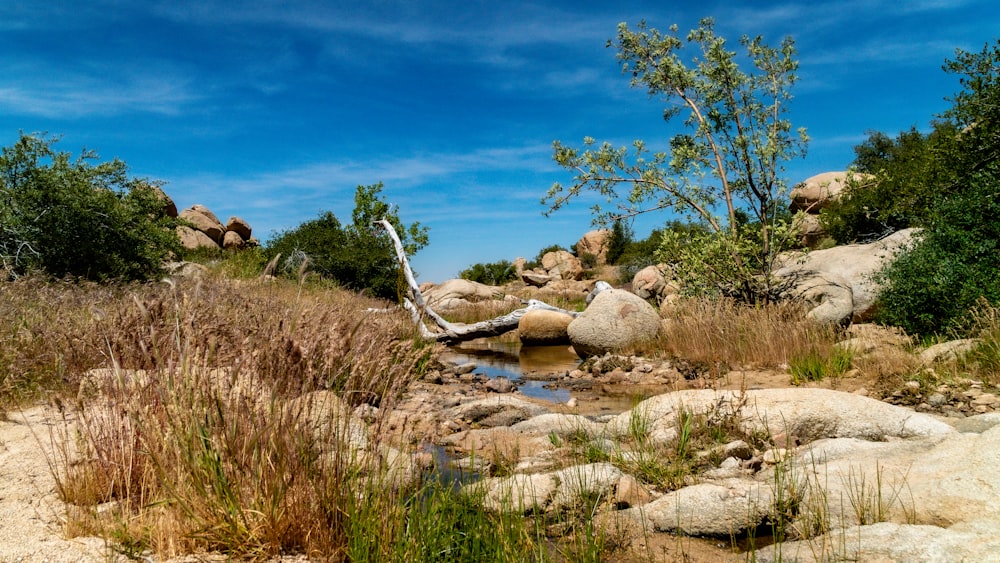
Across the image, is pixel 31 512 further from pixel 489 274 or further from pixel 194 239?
pixel 489 274

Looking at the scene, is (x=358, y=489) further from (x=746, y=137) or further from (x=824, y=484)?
(x=746, y=137)

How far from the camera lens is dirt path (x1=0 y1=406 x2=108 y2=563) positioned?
9.96 ft

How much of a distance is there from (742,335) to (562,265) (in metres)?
37.9

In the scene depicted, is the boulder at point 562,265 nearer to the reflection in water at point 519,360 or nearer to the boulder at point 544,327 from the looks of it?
the boulder at point 544,327

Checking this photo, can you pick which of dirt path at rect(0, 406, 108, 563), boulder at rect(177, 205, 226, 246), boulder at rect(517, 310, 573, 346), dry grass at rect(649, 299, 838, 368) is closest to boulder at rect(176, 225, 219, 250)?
boulder at rect(177, 205, 226, 246)

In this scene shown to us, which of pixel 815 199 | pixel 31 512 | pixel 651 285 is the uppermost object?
pixel 815 199

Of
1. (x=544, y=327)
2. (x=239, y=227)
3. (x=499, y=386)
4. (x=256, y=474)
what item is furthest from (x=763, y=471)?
(x=239, y=227)

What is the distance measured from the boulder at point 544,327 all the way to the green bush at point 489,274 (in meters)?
29.4

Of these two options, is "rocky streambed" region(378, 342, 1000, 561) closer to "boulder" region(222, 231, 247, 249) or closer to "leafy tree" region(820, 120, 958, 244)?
"leafy tree" region(820, 120, 958, 244)

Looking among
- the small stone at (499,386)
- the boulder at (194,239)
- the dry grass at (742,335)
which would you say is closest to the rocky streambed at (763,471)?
the small stone at (499,386)

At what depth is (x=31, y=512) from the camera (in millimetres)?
3508

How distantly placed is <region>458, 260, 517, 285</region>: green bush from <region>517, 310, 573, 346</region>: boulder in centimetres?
2943

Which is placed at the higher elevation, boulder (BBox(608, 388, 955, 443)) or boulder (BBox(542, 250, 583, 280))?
boulder (BBox(542, 250, 583, 280))

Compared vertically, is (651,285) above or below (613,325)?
above
